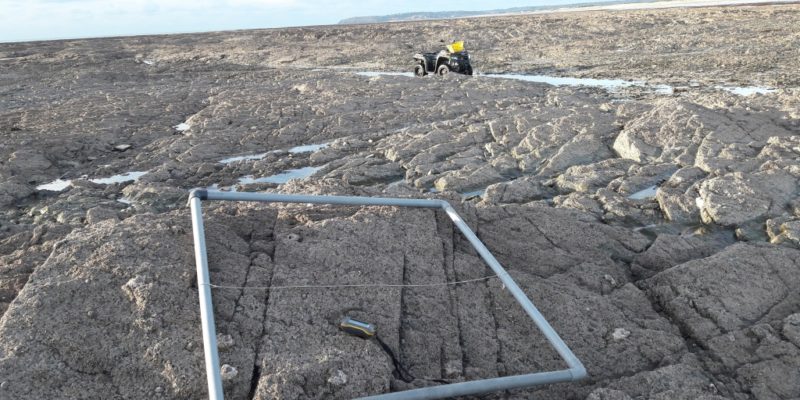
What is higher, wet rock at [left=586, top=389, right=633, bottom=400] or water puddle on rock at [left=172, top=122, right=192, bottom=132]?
water puddle on rock at [left=172, top=122, right=192, bottom=132]

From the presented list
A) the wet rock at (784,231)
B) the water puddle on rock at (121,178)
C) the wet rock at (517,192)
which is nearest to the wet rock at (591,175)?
the wet rock at (517,192)

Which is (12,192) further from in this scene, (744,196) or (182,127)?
(744,196)

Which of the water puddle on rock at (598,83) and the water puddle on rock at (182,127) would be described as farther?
the water puddle on rock at (598,83)

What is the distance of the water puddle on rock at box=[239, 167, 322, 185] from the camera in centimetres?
997

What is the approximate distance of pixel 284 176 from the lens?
10250 millimetres

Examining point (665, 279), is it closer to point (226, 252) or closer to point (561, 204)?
point (561, 204)

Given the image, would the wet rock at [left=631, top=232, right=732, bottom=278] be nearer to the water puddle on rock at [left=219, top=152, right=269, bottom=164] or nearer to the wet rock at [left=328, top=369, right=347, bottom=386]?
the wet rock at [left=328, top=369, right=347, bottom=386]

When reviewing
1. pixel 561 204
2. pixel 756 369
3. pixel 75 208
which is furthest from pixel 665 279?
pixel 75 208

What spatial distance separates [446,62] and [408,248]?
53.9 ft

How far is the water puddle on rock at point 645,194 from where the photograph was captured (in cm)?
823

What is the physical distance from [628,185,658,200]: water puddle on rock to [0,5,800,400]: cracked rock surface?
6 cm

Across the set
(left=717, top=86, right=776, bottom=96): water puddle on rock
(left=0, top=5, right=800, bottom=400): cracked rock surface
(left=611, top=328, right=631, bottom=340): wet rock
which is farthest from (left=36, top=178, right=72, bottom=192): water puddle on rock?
(left=717, top=86, right=776, bottom=96): water puddle on rock

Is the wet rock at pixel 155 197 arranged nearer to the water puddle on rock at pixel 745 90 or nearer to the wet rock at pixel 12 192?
the wet rock at pixel 12 192

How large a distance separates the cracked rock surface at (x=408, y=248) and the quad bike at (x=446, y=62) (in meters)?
5.49
